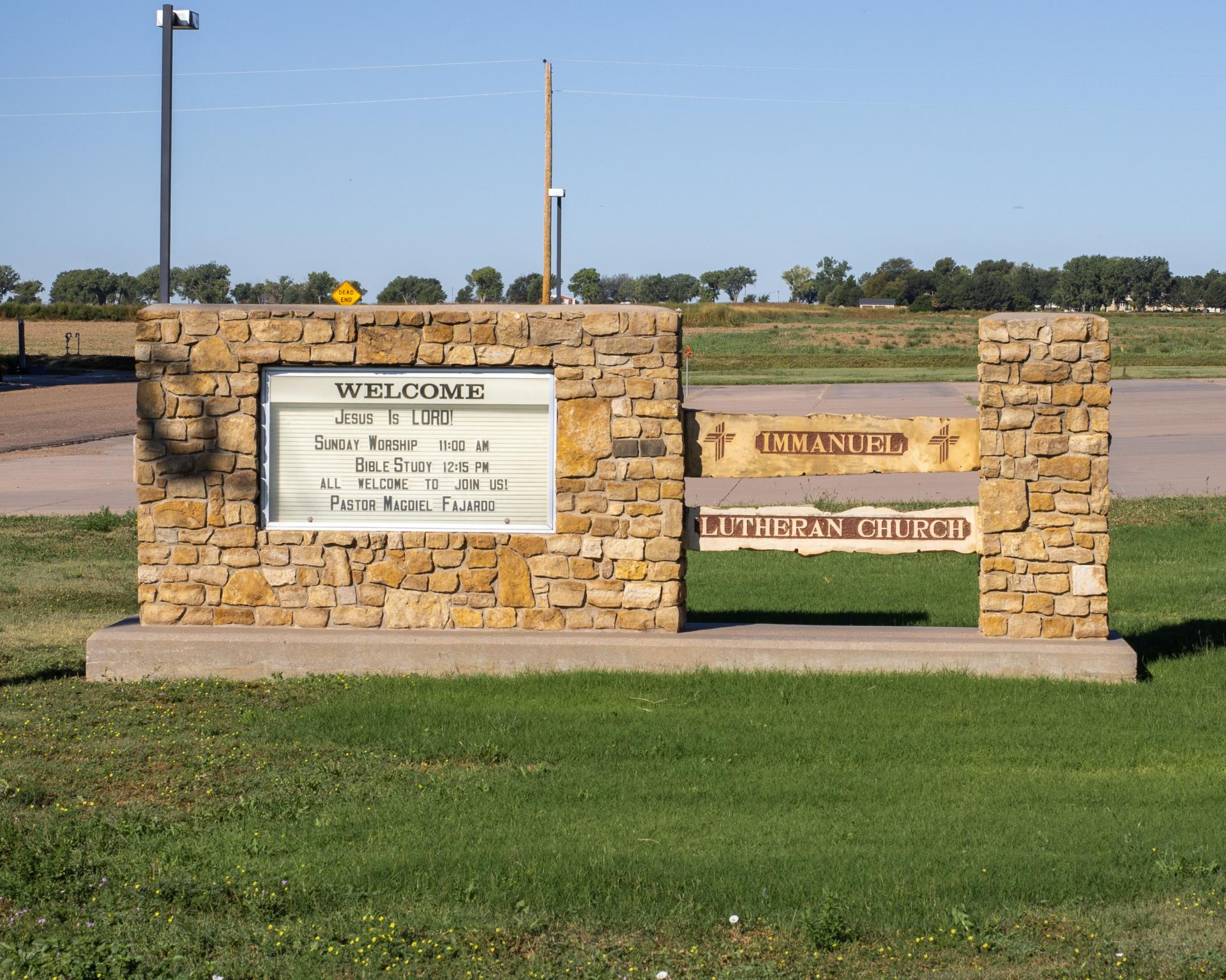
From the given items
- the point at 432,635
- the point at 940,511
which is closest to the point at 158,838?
the point at 432,635

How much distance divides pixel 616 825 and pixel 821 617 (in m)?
5.11

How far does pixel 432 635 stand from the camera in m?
8.88

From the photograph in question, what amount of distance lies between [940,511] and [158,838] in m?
5.07

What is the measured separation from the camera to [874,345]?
241 ft

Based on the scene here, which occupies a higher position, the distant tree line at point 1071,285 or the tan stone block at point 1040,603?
the distant tree line at point 1071,285

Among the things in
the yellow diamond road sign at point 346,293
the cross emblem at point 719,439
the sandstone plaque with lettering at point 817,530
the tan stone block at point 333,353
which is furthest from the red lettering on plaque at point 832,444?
the yellow diamond road sign at point 346,293

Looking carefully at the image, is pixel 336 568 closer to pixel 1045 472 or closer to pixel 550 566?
pixel 550 566

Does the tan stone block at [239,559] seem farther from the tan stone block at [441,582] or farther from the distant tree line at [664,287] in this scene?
the distant tree line at [664,287]

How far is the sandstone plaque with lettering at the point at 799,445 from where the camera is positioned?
893 centimetres

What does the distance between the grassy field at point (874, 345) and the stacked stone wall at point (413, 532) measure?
119 feet

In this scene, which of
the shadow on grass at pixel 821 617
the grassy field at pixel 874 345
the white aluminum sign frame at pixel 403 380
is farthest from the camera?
the grassy field at pixel 874 345

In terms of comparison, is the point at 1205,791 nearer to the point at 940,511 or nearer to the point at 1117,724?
the point at 1117,724

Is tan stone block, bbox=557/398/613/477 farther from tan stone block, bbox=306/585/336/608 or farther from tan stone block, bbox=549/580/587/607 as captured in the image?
tan stone block, bbox=306/585/336/608

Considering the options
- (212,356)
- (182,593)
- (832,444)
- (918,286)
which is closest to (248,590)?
(182,593)
